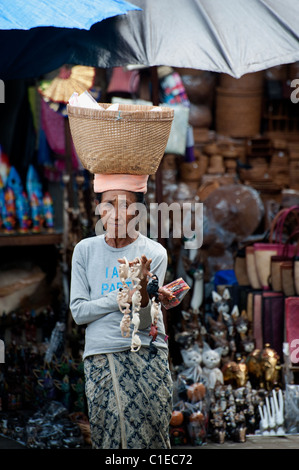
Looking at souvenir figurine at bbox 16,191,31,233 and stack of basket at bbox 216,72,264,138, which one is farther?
stack of basket at bbox 216,72,264,138

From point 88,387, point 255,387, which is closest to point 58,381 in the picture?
point 255,387

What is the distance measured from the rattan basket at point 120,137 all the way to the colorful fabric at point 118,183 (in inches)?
1.1

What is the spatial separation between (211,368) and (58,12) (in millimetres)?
2452

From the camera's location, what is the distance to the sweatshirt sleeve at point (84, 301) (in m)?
3.15

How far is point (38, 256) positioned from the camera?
7.17 m

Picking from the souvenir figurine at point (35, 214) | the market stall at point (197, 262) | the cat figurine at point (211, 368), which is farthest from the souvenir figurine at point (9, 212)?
the cat figurine at point (211, 368)

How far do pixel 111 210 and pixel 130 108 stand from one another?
24.3 inches

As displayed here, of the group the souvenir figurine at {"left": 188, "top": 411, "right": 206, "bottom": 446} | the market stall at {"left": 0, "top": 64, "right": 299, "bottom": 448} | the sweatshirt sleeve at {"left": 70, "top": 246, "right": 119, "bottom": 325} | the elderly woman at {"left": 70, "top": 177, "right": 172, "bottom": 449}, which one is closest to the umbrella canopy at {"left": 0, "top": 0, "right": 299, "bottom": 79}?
the market stall at {"left": 0, "top": 64, "right": 299, "bottom": 448}

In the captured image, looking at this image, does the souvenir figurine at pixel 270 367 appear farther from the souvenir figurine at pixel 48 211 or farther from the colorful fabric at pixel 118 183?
the souvenir figurine at pixel 48 211

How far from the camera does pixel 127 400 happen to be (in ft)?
10.3

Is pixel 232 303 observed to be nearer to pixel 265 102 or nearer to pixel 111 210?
pixel 111 210

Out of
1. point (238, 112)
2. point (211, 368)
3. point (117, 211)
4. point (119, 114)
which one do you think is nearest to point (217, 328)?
point (211, 368)

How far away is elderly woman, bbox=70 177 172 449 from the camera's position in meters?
3.13

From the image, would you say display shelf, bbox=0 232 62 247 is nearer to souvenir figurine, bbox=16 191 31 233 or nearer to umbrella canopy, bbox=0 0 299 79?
souvenir figurine, bbox=16 191 31 233
